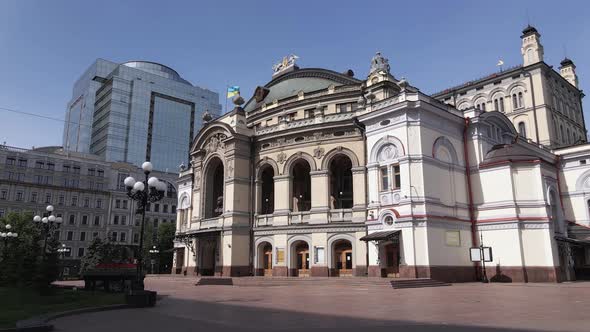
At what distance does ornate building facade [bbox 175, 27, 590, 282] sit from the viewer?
31406mm

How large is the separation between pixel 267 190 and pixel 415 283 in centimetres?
2000

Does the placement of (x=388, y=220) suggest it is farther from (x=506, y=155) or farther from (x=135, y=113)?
(x=135, y=113)

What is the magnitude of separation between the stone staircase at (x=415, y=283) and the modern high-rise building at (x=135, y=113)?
313ft

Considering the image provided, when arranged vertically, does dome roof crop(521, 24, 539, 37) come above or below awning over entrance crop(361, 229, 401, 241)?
above

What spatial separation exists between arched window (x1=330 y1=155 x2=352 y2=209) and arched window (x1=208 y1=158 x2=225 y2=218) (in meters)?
11.6

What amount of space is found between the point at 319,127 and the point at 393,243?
12.0 metres

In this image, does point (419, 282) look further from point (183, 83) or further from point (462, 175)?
point (183, 83)

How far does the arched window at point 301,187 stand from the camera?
135 feet

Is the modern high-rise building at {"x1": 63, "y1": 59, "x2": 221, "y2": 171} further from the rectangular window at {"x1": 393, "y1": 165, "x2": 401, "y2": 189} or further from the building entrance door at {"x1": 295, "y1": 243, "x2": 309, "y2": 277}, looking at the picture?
the rectangular window at {"x1": 393, "y1": 165, "x2": 401, "y2": 189}

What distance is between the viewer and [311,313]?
546 inches

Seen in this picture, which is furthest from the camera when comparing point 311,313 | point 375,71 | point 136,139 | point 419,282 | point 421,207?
point 136,139

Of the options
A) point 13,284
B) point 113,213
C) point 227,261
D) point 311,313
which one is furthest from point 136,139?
point 311,313

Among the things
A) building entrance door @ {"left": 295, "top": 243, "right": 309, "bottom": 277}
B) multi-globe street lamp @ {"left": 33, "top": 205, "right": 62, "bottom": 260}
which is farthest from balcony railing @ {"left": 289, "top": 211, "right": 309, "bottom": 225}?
multi-globe street lamp @ {"left": 33, "top": 205, "right": 62, "bottom": 260}

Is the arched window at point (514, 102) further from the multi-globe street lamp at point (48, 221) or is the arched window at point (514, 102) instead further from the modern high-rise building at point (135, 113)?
the modern high-rise building at point (135, 113)
